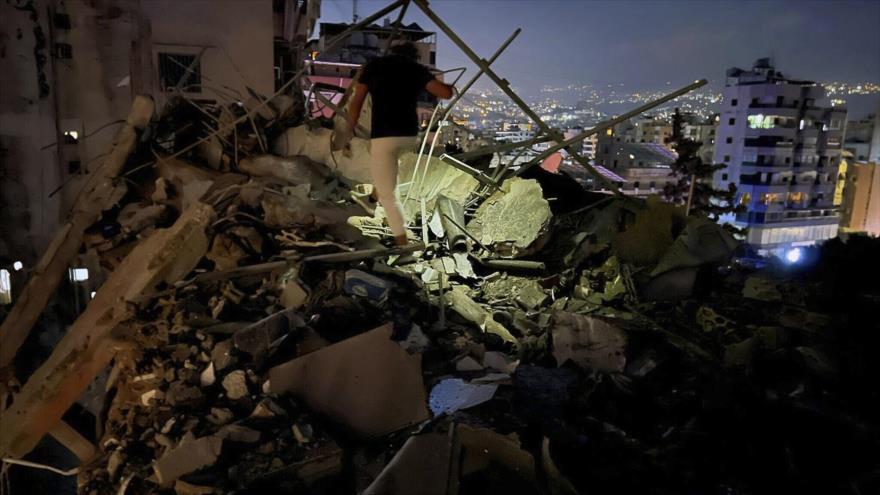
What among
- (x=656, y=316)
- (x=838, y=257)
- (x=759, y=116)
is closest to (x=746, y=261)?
(x=838, y=257)

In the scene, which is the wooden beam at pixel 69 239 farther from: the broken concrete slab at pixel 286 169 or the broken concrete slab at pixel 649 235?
the broken concrete slab at pixel 649 235

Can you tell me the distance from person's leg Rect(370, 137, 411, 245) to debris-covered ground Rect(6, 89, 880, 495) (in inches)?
9.8

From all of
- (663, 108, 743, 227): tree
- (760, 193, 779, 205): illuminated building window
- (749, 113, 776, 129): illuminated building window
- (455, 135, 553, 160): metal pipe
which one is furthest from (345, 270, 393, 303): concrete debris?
(760, 193, 779, 205): illuminated building window

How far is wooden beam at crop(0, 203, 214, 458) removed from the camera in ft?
12.5

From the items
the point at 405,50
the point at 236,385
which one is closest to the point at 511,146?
the point at 405,50

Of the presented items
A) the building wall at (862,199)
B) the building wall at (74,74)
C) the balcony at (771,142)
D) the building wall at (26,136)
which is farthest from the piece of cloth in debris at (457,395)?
the building wall at (862,199)

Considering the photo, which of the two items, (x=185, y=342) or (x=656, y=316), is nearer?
(x=185, y=342)

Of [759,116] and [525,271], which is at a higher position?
[759,116]

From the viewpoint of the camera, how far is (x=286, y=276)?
4219mm

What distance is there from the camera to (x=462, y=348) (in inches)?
153

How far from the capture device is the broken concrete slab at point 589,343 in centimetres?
369

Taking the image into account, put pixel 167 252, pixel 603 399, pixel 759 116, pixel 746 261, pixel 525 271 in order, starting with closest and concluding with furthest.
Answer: pixel 603 399 < pixel 167 252 < pixel 525 271 < pixel 746 261 < pixel 759 116

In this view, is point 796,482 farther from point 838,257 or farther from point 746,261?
point 746,261

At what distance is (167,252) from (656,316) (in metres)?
4.05
